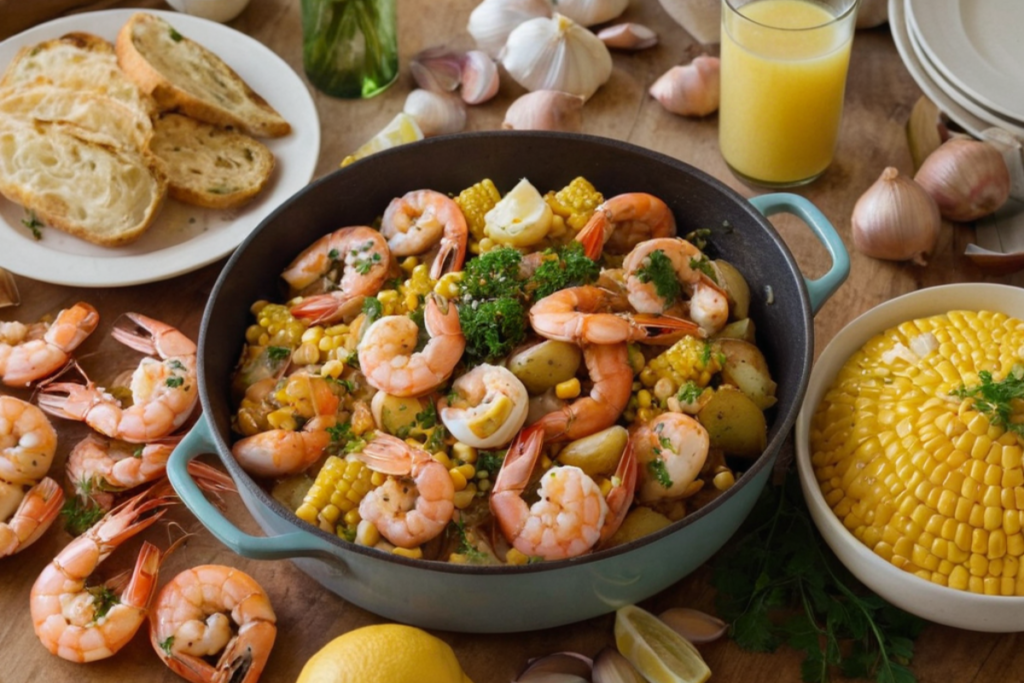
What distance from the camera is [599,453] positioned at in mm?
1800

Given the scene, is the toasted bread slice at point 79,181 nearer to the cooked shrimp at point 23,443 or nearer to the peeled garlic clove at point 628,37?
the cooked shrimp at point 23,443

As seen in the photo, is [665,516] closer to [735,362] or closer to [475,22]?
[735,362]

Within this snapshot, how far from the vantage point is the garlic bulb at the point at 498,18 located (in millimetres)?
2838

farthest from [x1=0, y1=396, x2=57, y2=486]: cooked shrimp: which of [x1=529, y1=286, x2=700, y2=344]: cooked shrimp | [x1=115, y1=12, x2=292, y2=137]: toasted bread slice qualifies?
[x1=529, y1=286, x2=700, y2=344]: cooked shrimp

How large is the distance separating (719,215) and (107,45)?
1.58 m

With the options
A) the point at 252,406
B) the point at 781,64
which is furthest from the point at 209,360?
the point at 781,64

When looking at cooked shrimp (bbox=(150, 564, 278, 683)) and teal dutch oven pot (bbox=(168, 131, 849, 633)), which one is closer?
teal dutch oven pot (bbox=(168, 131, 849, 633))

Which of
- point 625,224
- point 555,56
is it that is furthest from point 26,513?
point 555,56

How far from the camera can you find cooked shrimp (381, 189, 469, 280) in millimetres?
2104

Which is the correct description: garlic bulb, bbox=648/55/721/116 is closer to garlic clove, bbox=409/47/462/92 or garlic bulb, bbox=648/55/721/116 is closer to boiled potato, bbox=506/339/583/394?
garlic clove, bbox=409/47/462/92

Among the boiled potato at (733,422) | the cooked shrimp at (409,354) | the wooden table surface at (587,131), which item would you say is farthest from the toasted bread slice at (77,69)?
the boiled potato at (733,422)

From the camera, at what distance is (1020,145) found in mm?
2422

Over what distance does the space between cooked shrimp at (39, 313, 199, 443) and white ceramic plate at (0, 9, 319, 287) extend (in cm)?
23

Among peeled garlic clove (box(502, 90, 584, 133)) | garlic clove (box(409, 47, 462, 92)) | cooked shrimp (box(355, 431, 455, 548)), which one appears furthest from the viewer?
garlic clove (box(409, 47, 462, 92))
